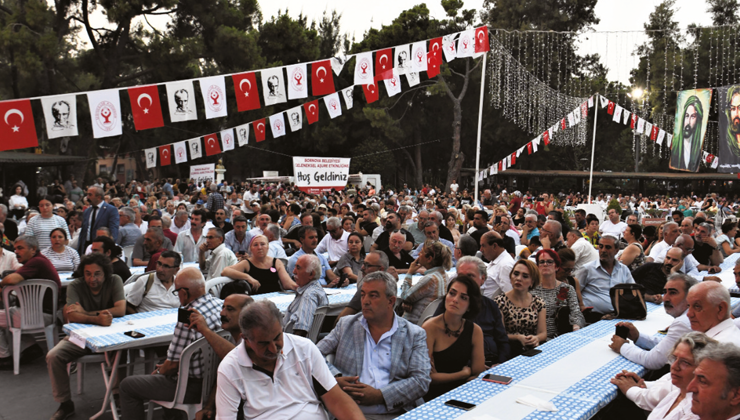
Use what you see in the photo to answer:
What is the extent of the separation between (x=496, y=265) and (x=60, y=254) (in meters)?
5.15

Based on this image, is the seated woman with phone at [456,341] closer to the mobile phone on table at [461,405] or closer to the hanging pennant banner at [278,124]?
the mobile phone on table at [461,405]

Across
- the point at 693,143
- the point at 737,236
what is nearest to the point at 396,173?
the point at 693,143

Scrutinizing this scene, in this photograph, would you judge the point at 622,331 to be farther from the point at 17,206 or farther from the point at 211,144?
the point at 211,144

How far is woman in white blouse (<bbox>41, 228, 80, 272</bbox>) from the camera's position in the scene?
6.43 metres

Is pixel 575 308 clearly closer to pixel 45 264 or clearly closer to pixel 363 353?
pixel 363 353

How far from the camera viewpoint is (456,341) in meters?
3.44

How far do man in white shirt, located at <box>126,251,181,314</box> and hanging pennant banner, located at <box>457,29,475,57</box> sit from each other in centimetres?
1099

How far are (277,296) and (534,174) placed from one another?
36474mm

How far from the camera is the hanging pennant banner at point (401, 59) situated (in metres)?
13.8

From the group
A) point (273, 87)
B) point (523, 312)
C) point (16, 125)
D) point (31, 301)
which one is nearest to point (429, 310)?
point (523, 312)

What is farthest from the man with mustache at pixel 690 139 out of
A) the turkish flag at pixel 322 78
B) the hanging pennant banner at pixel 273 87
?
the hanging pennant banner at pixel 273 87

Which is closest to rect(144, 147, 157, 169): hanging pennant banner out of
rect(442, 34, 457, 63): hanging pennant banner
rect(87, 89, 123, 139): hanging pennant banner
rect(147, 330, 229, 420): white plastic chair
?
rect(87, 89, 123, 139): hanging pennant banner

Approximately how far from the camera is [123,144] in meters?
41.1

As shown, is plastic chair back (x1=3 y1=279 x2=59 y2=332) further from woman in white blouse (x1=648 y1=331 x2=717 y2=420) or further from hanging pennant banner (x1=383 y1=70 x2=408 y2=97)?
hanging pennant banner (x1=383 y1=70 x2=408 y2=97)
